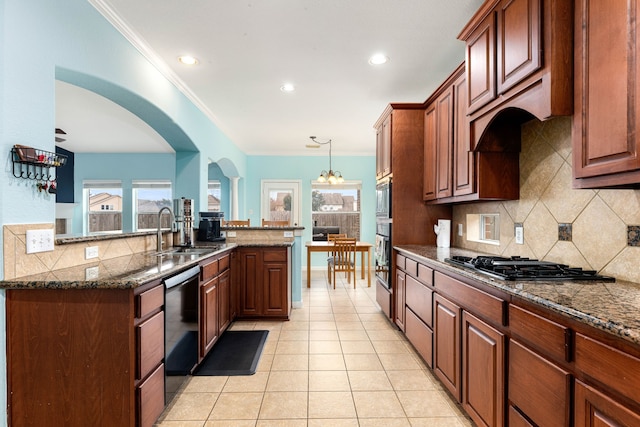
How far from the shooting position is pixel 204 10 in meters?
2.29

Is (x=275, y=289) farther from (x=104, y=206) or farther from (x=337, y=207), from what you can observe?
(x=104, y=206)

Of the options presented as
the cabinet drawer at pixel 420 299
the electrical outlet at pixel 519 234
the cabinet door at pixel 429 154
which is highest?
the cabinet door at pixel 429 154

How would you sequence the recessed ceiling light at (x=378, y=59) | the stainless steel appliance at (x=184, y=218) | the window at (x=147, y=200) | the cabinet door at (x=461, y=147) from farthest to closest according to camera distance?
the window at (x=147, y=200), the stainless steel appliance at (x=184, y=218), the recessed ceiling light at (x=378, y=59), the cabinet door at (x=461, y=147)

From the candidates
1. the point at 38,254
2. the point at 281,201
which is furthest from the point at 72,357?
the point at 281,201

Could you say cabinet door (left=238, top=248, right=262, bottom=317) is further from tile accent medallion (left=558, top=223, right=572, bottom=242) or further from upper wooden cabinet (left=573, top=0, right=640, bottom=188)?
upper wooden cabinet (left=573, top=0, right=640, bottom=188)

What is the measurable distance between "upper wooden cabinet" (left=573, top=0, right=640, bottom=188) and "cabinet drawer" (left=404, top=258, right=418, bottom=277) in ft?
5.02

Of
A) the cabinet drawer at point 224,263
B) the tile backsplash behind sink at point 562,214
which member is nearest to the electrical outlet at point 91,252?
the cabinet drawer at point 224,263

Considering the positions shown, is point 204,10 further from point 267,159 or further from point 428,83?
point 267,159

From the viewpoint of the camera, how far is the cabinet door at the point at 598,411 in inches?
36.1

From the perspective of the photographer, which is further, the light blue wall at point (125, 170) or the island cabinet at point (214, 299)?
the light blue wall at point (125, 170)

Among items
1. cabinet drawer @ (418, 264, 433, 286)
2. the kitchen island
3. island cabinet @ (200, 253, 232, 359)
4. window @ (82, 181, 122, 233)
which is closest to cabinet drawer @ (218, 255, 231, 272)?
island cabinet @ (200, 253, 232, 359)

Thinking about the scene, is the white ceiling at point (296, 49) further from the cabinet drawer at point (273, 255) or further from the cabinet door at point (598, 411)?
the cabinet door at point (598, 411)

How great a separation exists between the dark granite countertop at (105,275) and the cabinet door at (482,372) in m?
1.74

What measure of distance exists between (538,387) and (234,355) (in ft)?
7.72
